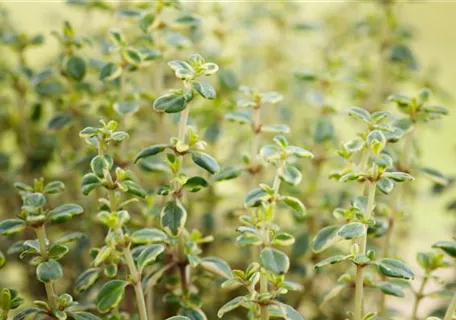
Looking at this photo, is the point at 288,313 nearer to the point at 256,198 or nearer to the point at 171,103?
the point at 256,198

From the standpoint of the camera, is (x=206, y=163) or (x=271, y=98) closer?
(x=206, y=163)

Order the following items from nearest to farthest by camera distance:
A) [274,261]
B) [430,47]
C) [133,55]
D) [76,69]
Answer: [274,261] < [133,55] < [76,69] < [430,47]

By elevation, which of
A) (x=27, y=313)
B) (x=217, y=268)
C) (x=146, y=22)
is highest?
(x=146, y=22)

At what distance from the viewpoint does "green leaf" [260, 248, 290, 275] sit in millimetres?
655

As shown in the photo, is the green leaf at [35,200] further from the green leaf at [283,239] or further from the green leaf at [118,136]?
the green leaf at [283,239]

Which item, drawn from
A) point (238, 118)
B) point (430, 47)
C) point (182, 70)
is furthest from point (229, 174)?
point (430, 47)

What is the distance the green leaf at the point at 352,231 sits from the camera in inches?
27.3

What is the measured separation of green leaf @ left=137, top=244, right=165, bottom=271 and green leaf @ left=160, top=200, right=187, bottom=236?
0.09ft

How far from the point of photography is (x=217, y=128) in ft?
3.73

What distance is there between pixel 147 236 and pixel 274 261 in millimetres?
147

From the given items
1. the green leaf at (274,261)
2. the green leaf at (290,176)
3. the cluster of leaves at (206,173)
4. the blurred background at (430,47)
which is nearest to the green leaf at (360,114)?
the cluster of leaves at (206,173)

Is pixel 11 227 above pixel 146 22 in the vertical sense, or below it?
below

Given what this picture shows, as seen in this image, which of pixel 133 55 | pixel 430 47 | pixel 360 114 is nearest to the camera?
pixel 360 114

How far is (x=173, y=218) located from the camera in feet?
2.41
